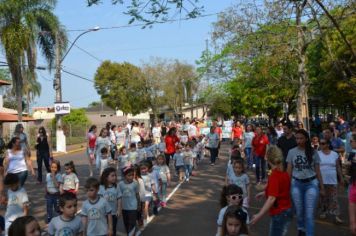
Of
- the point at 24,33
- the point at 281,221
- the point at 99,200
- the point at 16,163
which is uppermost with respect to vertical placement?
the point at 24,33

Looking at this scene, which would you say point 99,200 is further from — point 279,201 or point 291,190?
point 291,190

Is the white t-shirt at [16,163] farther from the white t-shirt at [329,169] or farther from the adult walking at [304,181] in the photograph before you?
the white t-shirt at [329,169]

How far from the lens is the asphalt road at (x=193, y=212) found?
8.76 metres

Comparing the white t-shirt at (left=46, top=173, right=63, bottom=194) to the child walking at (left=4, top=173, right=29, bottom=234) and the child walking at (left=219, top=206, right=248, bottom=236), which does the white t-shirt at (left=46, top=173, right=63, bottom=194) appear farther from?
the child walking at (left=219, top=206, right=248, bottom=236)

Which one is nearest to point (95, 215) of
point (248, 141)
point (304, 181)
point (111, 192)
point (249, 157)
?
point (111, 192)

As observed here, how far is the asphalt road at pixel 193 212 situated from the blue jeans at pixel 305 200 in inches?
56.3

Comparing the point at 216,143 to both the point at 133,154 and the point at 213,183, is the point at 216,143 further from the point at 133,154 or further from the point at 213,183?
the point at 133,154

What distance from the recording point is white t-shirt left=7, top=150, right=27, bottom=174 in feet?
35.2

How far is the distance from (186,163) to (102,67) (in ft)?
192

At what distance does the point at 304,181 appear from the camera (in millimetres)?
7379

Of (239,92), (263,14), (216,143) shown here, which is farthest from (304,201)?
(239,92)

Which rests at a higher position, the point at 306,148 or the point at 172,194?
the point at 306,148

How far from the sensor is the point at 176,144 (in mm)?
16188

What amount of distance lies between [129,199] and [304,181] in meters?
2.51
